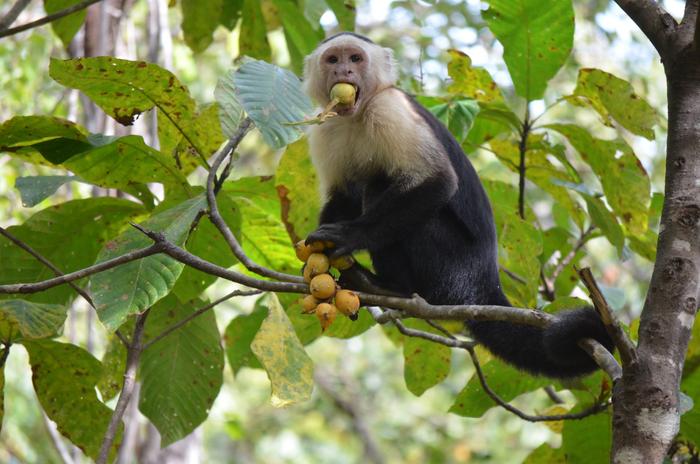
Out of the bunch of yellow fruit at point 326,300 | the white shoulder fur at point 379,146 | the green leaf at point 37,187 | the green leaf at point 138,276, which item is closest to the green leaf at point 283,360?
the bunch of yellow fruit at point 326,300

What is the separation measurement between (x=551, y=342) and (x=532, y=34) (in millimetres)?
1310

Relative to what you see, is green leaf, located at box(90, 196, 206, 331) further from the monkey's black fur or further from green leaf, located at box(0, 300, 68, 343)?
the monkey's black fur

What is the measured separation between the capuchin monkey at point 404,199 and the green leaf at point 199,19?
0.66 meters

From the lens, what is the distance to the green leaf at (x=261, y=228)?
3.32 m

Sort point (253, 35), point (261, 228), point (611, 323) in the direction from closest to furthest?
point (611, 323) → point (261, 228) → point (253, 35)

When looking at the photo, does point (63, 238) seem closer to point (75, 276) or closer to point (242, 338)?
point (242, 338)

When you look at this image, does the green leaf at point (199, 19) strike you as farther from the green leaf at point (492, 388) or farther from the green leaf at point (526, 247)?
the green leaf at point (492, 388)

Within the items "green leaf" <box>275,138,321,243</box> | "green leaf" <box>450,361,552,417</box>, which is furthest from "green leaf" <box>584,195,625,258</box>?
"green leaf" <box>275,138,321,243</box>

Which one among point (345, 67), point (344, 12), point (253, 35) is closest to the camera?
point (345, 67)

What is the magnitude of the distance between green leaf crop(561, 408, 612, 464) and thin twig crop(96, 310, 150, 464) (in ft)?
5.00

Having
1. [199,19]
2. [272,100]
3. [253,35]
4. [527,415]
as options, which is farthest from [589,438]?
[199,19]

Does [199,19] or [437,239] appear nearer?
[437,239]

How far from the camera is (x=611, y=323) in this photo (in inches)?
79.0

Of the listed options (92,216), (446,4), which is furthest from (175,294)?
(446,4)
